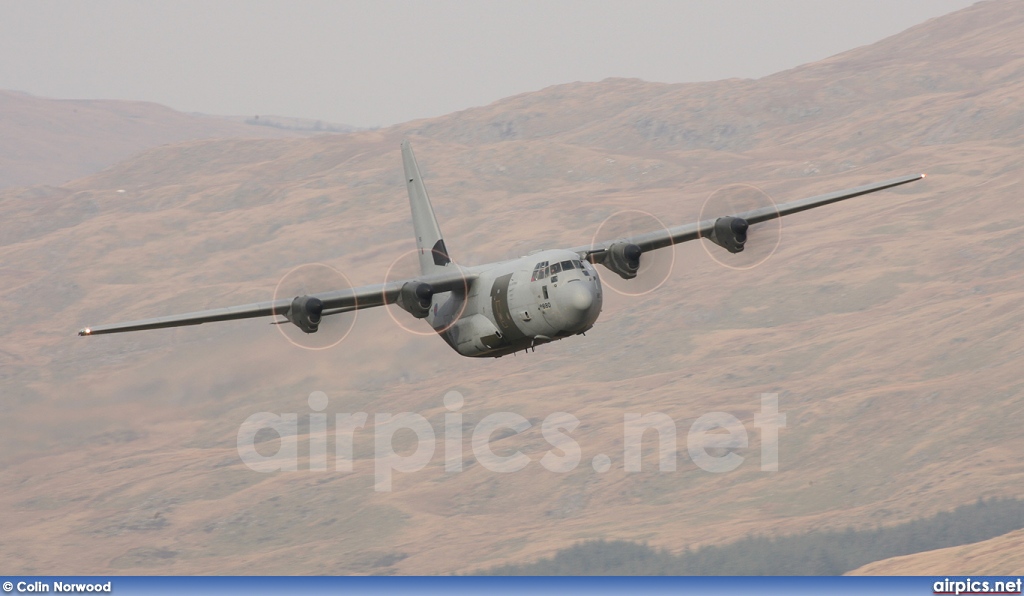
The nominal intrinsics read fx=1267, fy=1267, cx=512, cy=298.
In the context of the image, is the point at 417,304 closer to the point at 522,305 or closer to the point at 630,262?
the point at 522,305

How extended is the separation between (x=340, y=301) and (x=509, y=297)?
6244mm

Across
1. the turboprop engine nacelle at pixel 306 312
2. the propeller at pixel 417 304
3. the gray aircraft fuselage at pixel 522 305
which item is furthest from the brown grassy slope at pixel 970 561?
the turboprop engine nacelle at pixel 306 312

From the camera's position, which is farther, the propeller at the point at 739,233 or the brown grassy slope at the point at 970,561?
the brown grassy slope at the point at 970,561

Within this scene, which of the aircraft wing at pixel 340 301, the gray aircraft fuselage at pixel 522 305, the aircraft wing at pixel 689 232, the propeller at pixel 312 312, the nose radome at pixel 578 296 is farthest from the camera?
the aircraft wing at pixel 689 232

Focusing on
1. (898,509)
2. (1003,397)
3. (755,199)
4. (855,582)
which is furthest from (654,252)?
(1003,397)

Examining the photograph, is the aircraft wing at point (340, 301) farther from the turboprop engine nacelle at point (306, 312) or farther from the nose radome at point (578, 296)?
the nose radome at point (578, 296)

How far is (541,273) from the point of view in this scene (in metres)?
43.9

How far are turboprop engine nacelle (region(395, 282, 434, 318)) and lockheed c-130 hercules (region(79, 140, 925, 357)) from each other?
0.04m

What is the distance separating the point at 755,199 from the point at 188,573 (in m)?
158

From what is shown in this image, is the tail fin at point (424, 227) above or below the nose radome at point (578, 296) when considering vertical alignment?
above

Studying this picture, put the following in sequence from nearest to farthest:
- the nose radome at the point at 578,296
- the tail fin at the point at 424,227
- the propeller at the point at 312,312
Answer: the nose radome at the point at 578,296 < the propeller at the point at 312,312 < the tail fin at the point at 424,227

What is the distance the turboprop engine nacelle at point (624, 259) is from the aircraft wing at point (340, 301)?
18.4 ft

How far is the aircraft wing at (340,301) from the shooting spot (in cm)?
4512

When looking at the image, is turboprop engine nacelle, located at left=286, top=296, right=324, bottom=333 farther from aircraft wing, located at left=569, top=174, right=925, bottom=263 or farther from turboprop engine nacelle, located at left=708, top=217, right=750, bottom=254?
turboprop engine nacelle, located at left=708, top=217, right=750, bottom=254
